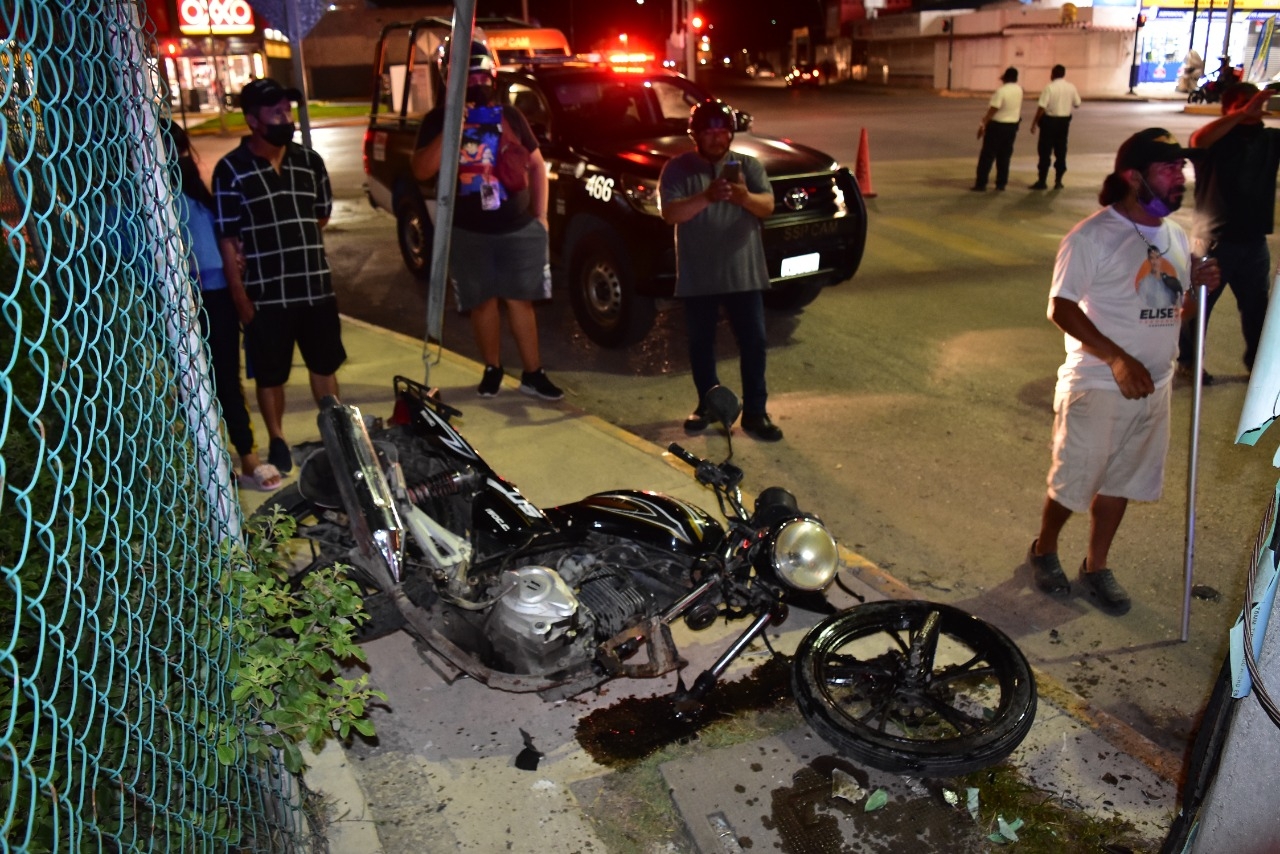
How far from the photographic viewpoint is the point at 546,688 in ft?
11.6

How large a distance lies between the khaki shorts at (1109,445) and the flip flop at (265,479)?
4017mm

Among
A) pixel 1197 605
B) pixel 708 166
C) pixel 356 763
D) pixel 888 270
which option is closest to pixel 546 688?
pixel 356 763

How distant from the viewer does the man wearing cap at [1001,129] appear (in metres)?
14.5

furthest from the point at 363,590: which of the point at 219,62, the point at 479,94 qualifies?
the point at 219,62

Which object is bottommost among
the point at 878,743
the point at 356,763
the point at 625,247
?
the point at 356,763

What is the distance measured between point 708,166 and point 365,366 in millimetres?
3184

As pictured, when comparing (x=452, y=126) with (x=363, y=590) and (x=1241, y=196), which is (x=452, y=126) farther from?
(x=1241, y=196)

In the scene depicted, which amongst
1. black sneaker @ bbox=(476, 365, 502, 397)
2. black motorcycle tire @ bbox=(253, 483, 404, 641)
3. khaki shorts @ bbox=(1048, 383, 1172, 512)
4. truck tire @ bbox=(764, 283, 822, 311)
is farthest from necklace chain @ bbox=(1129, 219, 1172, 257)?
truck tire @ bbox=(764, 283, 822, 311)

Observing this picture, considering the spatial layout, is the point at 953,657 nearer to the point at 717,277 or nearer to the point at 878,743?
the point at 878,743

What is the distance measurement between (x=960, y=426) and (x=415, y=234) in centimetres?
639

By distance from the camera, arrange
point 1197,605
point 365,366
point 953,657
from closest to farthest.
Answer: point 953,657 < point 1197,605 < point 365,366

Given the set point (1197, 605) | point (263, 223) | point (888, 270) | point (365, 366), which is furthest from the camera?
→ point (888, 270)

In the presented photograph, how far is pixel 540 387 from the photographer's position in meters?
7.13

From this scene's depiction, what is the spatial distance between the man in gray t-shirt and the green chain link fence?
347cm
